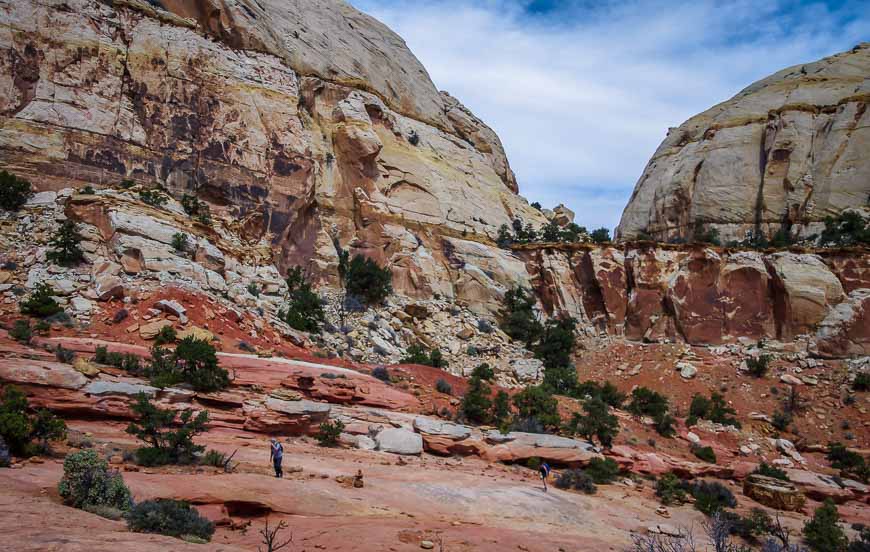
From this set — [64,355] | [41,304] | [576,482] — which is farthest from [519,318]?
[64,355]

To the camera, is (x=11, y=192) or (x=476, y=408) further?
(x=11, y=192)

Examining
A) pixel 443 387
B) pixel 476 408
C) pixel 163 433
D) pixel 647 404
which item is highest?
pixel 443 387

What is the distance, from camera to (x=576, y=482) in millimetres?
17578

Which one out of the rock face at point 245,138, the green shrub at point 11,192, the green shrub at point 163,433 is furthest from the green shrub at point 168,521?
the green shrub at point 11,192

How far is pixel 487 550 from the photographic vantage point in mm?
9586

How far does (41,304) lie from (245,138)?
16.0 meters

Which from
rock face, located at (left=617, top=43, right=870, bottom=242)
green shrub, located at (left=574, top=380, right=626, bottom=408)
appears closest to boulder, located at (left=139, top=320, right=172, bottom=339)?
green shrub, located at (left=574, top=380, right=626, bottom=408)

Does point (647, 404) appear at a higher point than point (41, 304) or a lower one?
lower

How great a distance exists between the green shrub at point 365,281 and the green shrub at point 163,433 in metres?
18.0

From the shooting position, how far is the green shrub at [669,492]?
17.9 metres

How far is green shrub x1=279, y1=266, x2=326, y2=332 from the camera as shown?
2662cm

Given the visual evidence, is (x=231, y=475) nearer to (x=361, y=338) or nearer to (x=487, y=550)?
(x=487, y=550)

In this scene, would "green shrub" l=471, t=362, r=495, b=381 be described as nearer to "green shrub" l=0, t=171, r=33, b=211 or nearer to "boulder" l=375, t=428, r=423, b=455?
"boulder" l=375, t=428, r=423, b=455

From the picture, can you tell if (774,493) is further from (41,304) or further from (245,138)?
(245,138)
